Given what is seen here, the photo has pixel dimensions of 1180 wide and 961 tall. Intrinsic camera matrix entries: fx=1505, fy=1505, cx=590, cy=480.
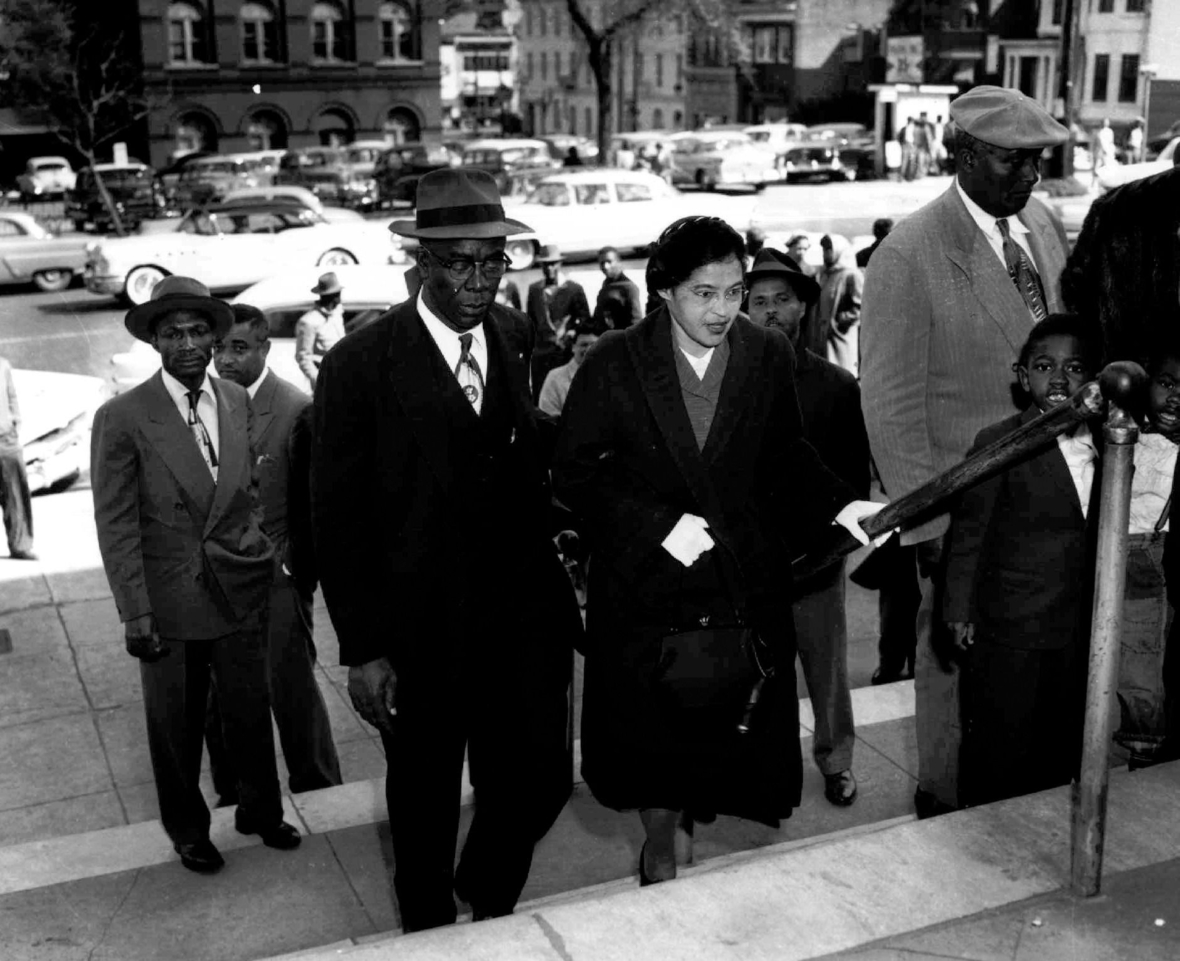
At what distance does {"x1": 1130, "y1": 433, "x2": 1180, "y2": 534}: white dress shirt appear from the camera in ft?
15.3

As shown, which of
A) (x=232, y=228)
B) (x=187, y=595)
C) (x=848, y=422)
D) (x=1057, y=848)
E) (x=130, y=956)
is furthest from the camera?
(x=232, y=228)

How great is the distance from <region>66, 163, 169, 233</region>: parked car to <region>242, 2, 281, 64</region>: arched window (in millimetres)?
17711

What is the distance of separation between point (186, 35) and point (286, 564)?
48240 millimetres

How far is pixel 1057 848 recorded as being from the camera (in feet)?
11.8

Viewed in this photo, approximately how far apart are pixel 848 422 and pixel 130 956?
2869 mm

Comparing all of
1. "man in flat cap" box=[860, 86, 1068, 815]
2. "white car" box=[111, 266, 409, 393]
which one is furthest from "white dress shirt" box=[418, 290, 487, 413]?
"white car" box=[111, 266, 409, 393]

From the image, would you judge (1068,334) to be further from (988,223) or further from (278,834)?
(278,834)

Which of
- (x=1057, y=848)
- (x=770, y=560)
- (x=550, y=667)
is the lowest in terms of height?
(x=1057, y=848)

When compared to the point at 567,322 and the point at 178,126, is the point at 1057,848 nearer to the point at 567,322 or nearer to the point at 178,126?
the point at 567,322

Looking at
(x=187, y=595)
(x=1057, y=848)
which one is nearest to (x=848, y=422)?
(x=1057, y=848)

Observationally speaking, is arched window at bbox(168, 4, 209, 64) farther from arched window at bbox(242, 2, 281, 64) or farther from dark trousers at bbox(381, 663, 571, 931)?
dark trousers at bbox(381, 663, 571, 931)


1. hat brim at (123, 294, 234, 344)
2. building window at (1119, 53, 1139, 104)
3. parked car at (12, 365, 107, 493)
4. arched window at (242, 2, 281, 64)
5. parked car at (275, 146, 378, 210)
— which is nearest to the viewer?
hat brim at (123, 294, 234, 344)

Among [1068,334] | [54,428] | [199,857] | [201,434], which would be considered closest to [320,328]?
[54,428]

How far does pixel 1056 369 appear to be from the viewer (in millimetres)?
4086
